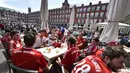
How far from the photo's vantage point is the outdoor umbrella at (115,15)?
2.45m

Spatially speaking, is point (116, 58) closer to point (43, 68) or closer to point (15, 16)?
point (43, 68)

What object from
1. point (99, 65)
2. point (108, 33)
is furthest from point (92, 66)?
point (108, 33)

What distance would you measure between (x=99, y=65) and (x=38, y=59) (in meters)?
1.09

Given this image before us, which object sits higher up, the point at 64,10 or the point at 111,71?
the point at 64,10

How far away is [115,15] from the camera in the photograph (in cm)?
249

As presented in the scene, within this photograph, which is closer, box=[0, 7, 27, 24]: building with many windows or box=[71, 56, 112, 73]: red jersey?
box=[71, 56, 112, 73]: red jersey

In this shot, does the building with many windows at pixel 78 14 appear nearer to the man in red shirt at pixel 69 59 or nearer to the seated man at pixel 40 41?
the seated man at pixel 40 41

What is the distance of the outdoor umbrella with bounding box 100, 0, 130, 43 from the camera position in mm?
2445

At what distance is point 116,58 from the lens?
1.07 m

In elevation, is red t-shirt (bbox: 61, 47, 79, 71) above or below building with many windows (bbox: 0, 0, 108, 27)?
below

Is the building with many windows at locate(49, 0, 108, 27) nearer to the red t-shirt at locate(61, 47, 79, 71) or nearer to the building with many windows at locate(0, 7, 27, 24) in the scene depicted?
the building with many windows at locate(0, 7, 27, 24)

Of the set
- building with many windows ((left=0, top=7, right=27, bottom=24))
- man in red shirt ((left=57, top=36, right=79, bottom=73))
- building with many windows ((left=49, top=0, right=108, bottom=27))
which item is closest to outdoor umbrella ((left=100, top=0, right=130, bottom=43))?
man in red shirt ((left=57, top=36, right=79, bottom=73))

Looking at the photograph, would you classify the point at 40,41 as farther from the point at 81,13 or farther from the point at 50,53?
the point at 81,13

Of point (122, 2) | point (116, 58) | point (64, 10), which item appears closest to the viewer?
point (116, 58)
